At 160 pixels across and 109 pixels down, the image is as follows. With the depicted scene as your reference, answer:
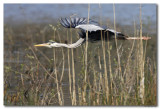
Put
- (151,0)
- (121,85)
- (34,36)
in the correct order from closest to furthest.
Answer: (121,85) → (151,0) → (34,36)

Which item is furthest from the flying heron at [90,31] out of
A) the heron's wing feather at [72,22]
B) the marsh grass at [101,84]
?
the marsh grass at [101,84]

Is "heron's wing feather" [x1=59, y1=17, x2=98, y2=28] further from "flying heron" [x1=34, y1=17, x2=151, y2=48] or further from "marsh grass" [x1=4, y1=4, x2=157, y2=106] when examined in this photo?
"marsh grass" [x1=4, y1=4, x2=157, y2=106]

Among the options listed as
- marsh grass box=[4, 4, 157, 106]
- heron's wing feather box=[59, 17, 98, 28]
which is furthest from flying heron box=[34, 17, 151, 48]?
marsh grass box=[4, 4, 157, 106]

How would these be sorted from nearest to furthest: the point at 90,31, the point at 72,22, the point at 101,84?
the point at 101,84 → the point at 90,31 → the point at 72,22

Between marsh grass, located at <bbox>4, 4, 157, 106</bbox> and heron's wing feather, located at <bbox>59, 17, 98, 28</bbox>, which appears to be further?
heron's wing feather, located at <bbox>59, 17, 98, 28</bbox>

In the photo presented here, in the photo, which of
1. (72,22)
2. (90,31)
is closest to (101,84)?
(90,31)

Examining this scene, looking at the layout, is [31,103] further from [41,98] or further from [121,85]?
[121,85]

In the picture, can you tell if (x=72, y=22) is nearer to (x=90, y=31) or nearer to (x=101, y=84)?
(x=90, y=31)

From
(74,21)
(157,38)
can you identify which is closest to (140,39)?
(157,38)

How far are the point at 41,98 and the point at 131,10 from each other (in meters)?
1.51

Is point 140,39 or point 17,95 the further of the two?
point 17,95

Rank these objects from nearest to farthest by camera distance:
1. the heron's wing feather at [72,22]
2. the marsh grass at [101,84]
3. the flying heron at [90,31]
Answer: the marsh grass at [101,84], the flying heron at [90,31], the heron's wing feather at [72,22]

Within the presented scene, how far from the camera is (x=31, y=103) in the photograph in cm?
475

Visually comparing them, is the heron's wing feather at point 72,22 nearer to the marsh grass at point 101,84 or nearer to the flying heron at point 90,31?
the flying heron at point 90,31
